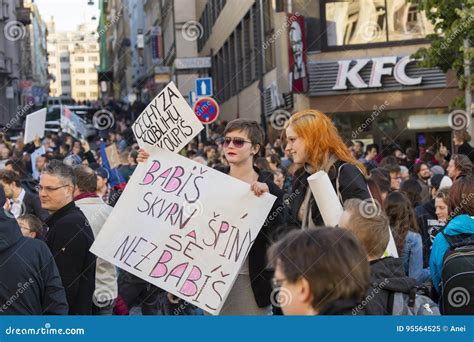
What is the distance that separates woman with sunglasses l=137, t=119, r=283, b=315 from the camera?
643cm

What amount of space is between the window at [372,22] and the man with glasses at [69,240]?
21097mm

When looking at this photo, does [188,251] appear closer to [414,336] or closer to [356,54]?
[414,336]

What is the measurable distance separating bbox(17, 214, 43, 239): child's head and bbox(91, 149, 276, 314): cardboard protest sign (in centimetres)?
115

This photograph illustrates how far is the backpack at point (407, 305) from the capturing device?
14.4 feet

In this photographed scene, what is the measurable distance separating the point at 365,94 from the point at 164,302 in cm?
1832
